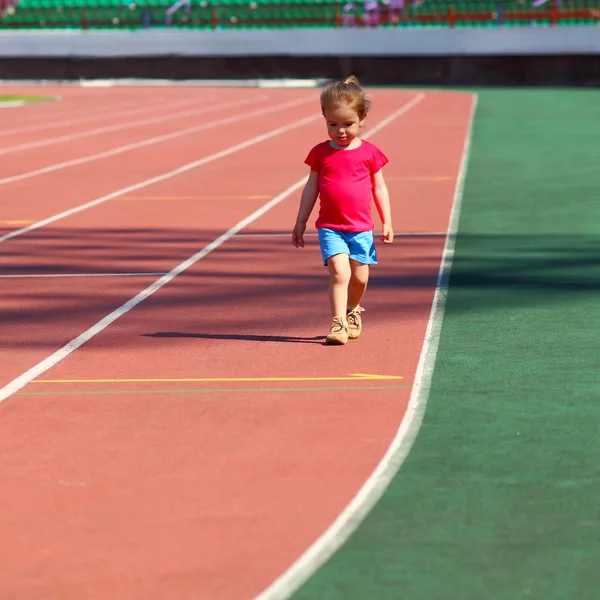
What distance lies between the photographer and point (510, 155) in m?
23.2

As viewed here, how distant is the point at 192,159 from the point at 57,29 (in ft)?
140

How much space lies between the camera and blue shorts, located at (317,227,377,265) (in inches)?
333

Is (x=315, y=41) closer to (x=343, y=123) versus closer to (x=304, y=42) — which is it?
(x=304, y=42)

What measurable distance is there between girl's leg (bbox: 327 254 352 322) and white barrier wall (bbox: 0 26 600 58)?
151ft

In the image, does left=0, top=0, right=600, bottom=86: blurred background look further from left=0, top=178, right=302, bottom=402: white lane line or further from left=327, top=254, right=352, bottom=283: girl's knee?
left=327, top=254, right=352, bottom=283: girl's knee

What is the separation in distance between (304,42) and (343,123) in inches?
1989

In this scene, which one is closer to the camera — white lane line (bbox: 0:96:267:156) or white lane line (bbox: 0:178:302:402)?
white lane line (bbox: 0:178:302:402)

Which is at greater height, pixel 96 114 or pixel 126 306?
pixel 126 306

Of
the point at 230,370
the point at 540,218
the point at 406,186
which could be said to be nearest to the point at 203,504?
the point at 230,370

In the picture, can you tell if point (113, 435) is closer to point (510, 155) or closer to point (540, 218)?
point (540, 218)

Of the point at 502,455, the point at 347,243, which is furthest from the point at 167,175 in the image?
the point at 502,455

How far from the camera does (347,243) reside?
8539 millimetres

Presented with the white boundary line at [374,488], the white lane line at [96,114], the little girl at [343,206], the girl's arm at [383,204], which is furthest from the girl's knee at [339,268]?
the white lane line at [96,114]

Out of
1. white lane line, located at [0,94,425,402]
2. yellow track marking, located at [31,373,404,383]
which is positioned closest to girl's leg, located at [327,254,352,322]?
yellow track marking, located at [31,373,404,383]
